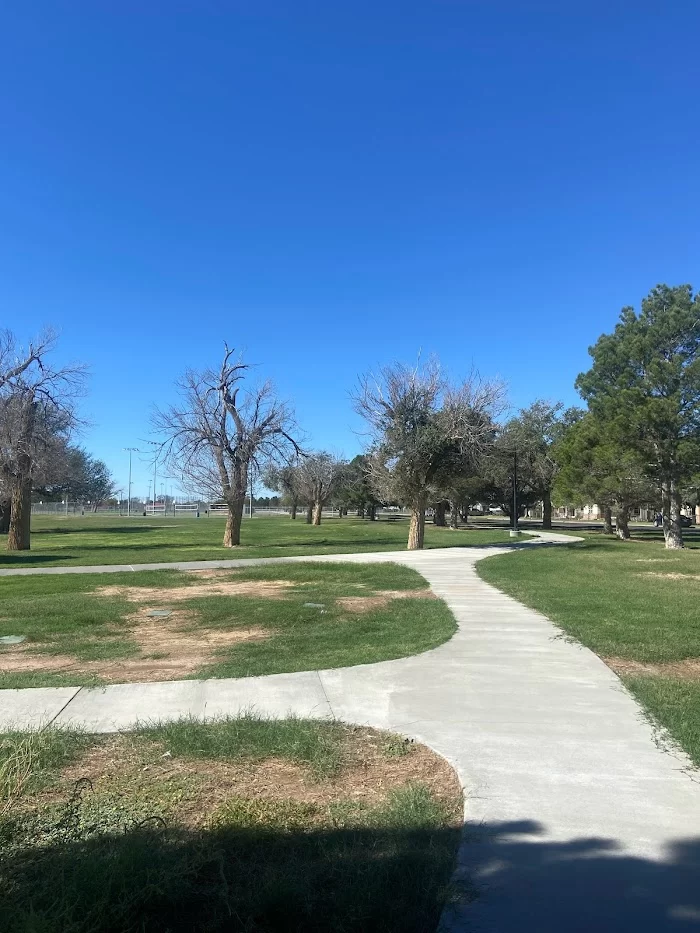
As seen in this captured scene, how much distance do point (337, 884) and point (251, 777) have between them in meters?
1.35

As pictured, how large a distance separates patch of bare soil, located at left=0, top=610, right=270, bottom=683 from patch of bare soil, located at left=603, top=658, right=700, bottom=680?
430cm

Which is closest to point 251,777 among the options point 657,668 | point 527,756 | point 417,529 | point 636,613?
point 527,756

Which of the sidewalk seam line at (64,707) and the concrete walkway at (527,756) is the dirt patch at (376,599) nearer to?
the concrete walkway at (527,756)

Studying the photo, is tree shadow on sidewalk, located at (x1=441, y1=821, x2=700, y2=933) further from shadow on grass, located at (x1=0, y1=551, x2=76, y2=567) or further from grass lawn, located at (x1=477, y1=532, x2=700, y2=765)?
shadow on grass, located at (x1=0, y1=551, x2=76, y2=567)

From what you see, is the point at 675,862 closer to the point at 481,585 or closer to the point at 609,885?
the point at 609,885

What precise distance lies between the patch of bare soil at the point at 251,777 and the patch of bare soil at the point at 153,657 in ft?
7.61

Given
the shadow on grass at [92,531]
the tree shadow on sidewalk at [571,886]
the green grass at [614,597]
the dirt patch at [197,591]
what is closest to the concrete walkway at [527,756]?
the tree shadow on sidewalk at [571,886]

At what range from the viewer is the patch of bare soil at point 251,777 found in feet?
13.4

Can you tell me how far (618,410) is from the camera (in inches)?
1148

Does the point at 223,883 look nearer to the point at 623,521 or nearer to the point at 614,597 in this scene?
the point at 614,597

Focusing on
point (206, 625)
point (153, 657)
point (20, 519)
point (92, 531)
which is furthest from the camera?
point (92, 531)

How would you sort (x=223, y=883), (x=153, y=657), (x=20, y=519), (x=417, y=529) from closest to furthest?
(x=223, y=883) < (x=153, y=657) < (x=417, y=529) < (x=20, y=519)

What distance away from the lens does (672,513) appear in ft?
98.3

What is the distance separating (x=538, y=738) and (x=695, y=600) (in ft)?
27.8
